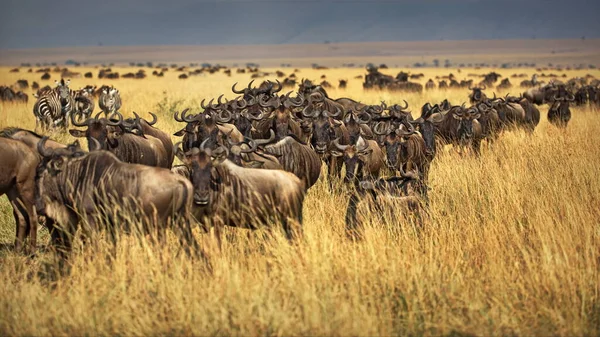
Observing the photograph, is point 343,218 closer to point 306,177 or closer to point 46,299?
A: point 306,177

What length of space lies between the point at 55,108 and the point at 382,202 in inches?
459

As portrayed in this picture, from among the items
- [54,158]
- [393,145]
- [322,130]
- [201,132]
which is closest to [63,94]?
[322,130]

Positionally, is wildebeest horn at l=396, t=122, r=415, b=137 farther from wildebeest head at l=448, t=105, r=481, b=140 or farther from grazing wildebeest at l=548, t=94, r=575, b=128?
grazing wildebeest at l=548, t=94, r=575, b=128

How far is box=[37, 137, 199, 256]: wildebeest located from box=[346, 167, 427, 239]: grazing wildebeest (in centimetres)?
183

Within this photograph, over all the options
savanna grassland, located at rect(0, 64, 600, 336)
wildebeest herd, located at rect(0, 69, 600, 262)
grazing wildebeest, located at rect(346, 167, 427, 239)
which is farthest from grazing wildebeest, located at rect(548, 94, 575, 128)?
grazing wildebeest, located at rect(346, 167, 427, 239)

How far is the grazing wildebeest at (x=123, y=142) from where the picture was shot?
8.40m

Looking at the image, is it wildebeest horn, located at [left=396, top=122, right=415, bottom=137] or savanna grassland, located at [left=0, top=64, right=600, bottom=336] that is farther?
wildebeest horn, located at [left=396, top=122, right=415, bottom=137]

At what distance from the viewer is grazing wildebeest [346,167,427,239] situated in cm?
730

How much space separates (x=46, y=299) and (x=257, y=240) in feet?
6.86

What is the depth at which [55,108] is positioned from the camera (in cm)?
1673

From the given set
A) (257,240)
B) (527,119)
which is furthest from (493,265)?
(527,119)

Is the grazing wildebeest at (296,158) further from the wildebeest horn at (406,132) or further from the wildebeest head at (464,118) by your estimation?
the wildebeest head at (464,118)

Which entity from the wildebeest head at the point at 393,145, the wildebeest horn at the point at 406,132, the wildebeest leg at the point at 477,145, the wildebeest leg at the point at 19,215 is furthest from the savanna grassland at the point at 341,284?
the wildebeest leg at the point at 477,145

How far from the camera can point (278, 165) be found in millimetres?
8148
